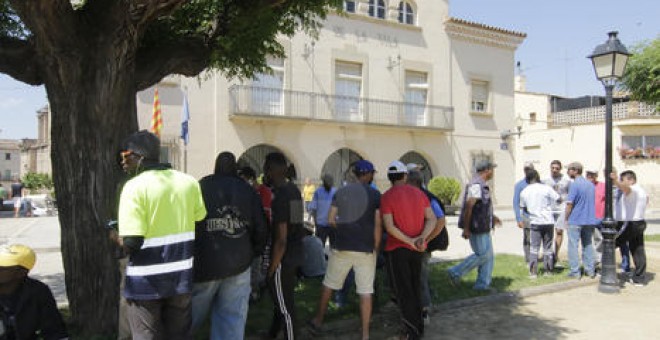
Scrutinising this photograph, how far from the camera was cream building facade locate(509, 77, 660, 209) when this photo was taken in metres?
32.7

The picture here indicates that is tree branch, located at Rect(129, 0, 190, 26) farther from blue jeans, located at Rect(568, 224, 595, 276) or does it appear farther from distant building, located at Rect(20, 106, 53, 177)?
distant building, located at Rect(20, 106, 53, 177)

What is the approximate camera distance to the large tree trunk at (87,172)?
189 inches

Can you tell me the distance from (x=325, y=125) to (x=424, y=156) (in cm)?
554

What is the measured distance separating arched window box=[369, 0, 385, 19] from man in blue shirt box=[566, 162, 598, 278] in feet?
56.4

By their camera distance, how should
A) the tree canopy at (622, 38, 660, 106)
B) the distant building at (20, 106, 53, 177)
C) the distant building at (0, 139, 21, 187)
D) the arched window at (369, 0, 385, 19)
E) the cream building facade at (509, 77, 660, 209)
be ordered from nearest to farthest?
the tree canopy at (622, 38, 660, 106)
the arched window at (369, 0, 385, 19)
the cream building facade at (509, 77, 660, 209)
the distant building at (20, 106, 53, 177)
the distant building at (0, 139, 21, 187)

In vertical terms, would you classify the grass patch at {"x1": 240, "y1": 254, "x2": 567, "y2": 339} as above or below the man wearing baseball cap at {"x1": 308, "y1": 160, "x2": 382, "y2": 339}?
below

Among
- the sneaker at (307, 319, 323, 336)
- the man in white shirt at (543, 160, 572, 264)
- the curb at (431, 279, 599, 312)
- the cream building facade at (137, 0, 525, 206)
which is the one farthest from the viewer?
the cream building facade at (137, 0, 525, 206)

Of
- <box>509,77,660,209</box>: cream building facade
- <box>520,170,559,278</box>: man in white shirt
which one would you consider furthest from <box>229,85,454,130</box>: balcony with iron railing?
<box>520,170,559,278</box>: man in white shirt

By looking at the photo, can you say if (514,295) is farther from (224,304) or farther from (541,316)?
(224,304)

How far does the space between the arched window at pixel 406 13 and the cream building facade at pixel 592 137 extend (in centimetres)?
1189

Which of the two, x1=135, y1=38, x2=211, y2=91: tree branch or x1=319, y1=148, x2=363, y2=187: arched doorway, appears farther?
x1=319, y1=148, x2=363, y2=187: arched doorway

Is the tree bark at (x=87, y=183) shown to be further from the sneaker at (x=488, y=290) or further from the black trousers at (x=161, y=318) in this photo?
the sneaker at (x=488, y=290)

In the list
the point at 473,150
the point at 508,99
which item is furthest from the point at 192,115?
the point at 508,99

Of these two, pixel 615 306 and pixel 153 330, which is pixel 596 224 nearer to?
pixel 615 306
